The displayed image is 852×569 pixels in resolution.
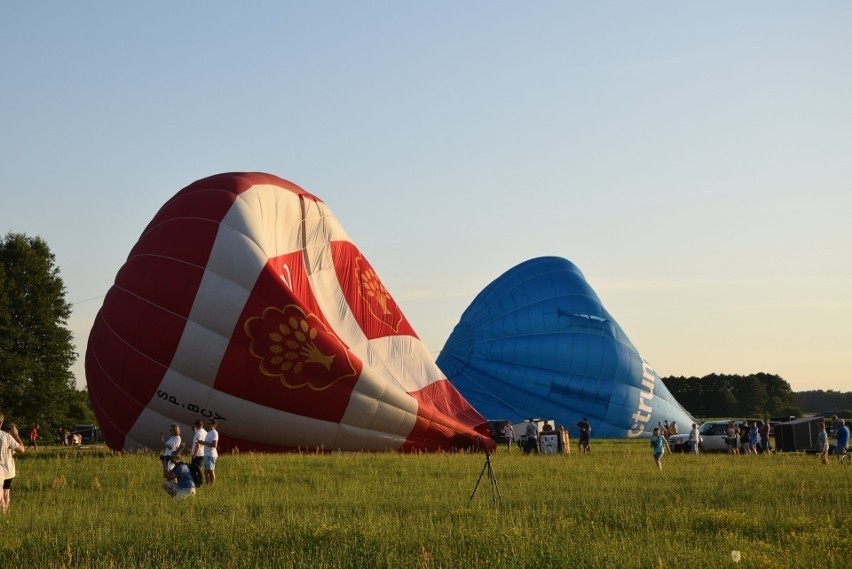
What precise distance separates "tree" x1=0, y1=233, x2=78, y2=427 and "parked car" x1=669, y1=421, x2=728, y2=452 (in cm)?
2680

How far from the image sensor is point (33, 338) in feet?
153

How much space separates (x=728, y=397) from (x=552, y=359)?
6916cm

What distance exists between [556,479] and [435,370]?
32.3ft

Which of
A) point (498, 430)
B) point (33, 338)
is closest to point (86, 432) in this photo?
point (33, 338)

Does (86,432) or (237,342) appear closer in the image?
(237,342)

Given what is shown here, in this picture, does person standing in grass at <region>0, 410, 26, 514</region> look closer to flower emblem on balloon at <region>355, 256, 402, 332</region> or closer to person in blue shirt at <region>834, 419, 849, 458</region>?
flower emblem on balloon at <region>355, 256, 402, 332</region>

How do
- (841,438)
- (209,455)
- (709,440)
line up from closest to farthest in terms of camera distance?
(209,455), (841,438), (709,440)

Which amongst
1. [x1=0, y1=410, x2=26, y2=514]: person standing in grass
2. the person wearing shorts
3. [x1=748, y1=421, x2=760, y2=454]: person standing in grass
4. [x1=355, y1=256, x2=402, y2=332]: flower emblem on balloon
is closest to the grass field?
[x1=0, y1=410, x2=26, y2=514]: person standing in grass

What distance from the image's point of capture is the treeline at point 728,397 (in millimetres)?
102312

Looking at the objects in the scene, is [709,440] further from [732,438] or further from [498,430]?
[498,430]

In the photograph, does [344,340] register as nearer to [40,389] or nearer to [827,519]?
[827,519]

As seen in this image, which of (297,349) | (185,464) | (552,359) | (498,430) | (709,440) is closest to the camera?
(185,464)

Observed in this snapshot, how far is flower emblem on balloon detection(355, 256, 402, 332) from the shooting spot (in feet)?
90.5

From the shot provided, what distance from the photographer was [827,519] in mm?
12938
